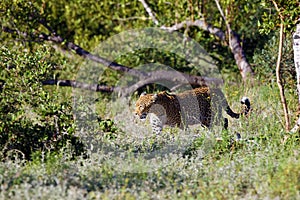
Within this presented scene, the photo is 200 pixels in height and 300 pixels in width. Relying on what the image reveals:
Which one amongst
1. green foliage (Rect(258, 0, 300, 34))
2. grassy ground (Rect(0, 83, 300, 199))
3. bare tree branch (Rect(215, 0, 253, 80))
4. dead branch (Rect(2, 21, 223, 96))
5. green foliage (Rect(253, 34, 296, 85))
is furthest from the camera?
dead branch (Rect(2, 21, 223, 96))

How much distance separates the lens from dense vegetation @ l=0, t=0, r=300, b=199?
5.77 m

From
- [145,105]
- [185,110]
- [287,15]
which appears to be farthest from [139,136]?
[287,15]

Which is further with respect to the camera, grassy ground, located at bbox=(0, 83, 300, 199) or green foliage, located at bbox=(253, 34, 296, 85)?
green foliage, located at bbox=(253, 34, 296, 85)

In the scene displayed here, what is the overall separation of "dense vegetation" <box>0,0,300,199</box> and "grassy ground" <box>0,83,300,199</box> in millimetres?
13

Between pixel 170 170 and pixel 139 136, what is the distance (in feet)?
6.61

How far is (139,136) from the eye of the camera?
826 centimetres

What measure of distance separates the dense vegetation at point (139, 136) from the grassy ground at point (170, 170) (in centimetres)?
1

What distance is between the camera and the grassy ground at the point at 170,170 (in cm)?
558

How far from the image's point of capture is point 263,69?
11.5m

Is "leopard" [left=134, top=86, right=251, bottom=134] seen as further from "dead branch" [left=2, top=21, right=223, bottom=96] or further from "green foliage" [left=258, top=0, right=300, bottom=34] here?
"dead branch" [left=2, top=21, right=223, bottom=96]

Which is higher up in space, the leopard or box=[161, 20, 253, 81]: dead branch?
box=[161, 20, 253, 81]: dead branch

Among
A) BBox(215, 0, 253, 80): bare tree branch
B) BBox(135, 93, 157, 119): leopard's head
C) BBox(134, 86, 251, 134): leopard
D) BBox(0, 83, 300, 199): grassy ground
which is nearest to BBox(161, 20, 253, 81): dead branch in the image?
BBox(215, 0, 253, 80): bare tree branch

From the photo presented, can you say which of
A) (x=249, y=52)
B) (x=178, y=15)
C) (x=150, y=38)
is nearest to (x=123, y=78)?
(x=150, y=38)

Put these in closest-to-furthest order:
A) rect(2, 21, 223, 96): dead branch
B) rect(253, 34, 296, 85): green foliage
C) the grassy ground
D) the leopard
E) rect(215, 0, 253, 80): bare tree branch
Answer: the grassy ground
the leopard
rect(253, 34, 296, 85): green foliage
rect(215, 0, 253, 80): bare tree branch
rect(2, 21, 223, 96): dead branch
